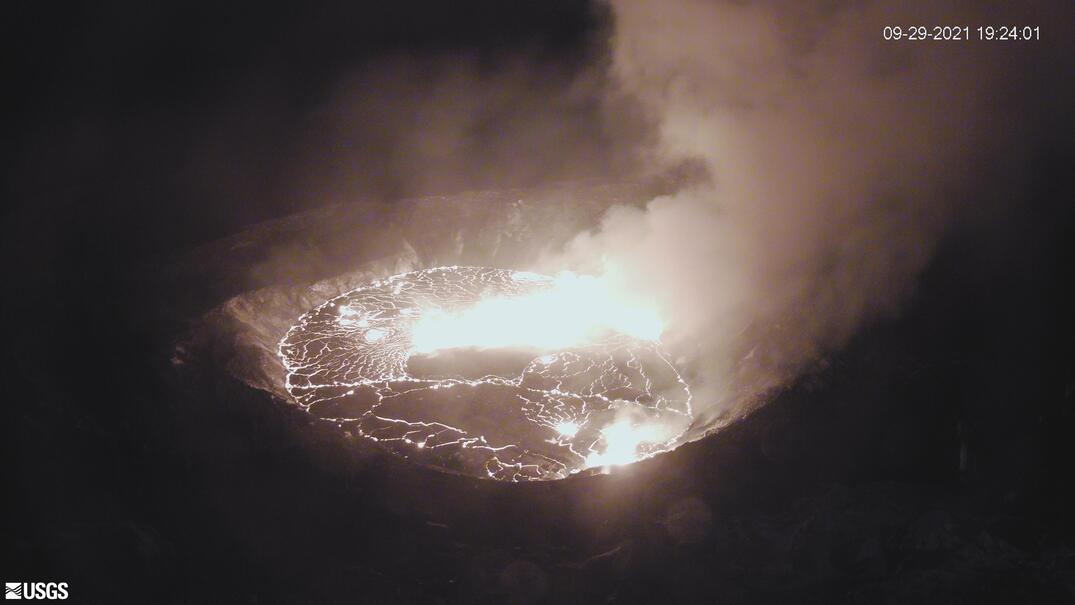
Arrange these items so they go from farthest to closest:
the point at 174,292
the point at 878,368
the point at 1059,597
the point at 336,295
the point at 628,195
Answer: the point at 628,195
the point at 336,295
the point at 174,292
the point at 878,368
the point at 1059,597

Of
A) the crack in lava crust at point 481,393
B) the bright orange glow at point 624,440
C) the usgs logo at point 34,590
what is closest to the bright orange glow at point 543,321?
the crack in lava crust at point 481,393

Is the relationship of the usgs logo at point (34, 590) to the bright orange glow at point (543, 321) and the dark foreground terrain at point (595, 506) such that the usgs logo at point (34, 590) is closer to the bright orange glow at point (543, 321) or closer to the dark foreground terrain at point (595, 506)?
the dark foreground terrain at point (595, 506)

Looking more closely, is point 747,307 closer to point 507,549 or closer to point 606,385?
point 606,385

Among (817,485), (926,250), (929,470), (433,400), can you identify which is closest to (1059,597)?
(929,470)

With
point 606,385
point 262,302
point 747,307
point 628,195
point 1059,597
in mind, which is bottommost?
point 1059,597

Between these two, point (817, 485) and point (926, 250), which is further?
point (926, 250)

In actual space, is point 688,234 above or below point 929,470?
above

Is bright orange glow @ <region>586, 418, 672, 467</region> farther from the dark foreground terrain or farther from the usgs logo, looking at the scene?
the usgs logo

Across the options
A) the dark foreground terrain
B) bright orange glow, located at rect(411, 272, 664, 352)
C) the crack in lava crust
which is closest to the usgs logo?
the dark foreground terrain
